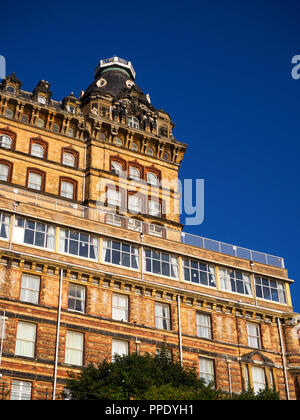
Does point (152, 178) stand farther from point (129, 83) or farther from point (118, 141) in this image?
point (129, 83)

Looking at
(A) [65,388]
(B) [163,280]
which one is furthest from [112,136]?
(A) [65,388]

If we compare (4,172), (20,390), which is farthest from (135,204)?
(20,390)

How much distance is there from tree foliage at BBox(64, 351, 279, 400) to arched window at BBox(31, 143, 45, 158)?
2344 centimetres

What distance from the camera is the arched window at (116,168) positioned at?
209 ft

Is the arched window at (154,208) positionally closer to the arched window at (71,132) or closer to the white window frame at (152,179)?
the white window frame at (152,179)

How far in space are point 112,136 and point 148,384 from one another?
99.5 ft

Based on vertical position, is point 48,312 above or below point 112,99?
below

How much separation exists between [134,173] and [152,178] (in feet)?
5.96

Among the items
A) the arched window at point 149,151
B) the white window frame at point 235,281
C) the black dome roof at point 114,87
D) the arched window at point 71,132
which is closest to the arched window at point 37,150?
the arched window at point 71,132

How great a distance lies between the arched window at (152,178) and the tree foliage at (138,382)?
24.1 meters

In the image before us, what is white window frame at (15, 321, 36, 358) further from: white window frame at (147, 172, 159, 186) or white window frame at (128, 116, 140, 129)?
white window frame at (128, 116, 140, 129)

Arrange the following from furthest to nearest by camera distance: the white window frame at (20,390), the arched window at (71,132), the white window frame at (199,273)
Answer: the arched window at (71,132) → the white window frame at (199,273) → the white window frame at (20,390)
